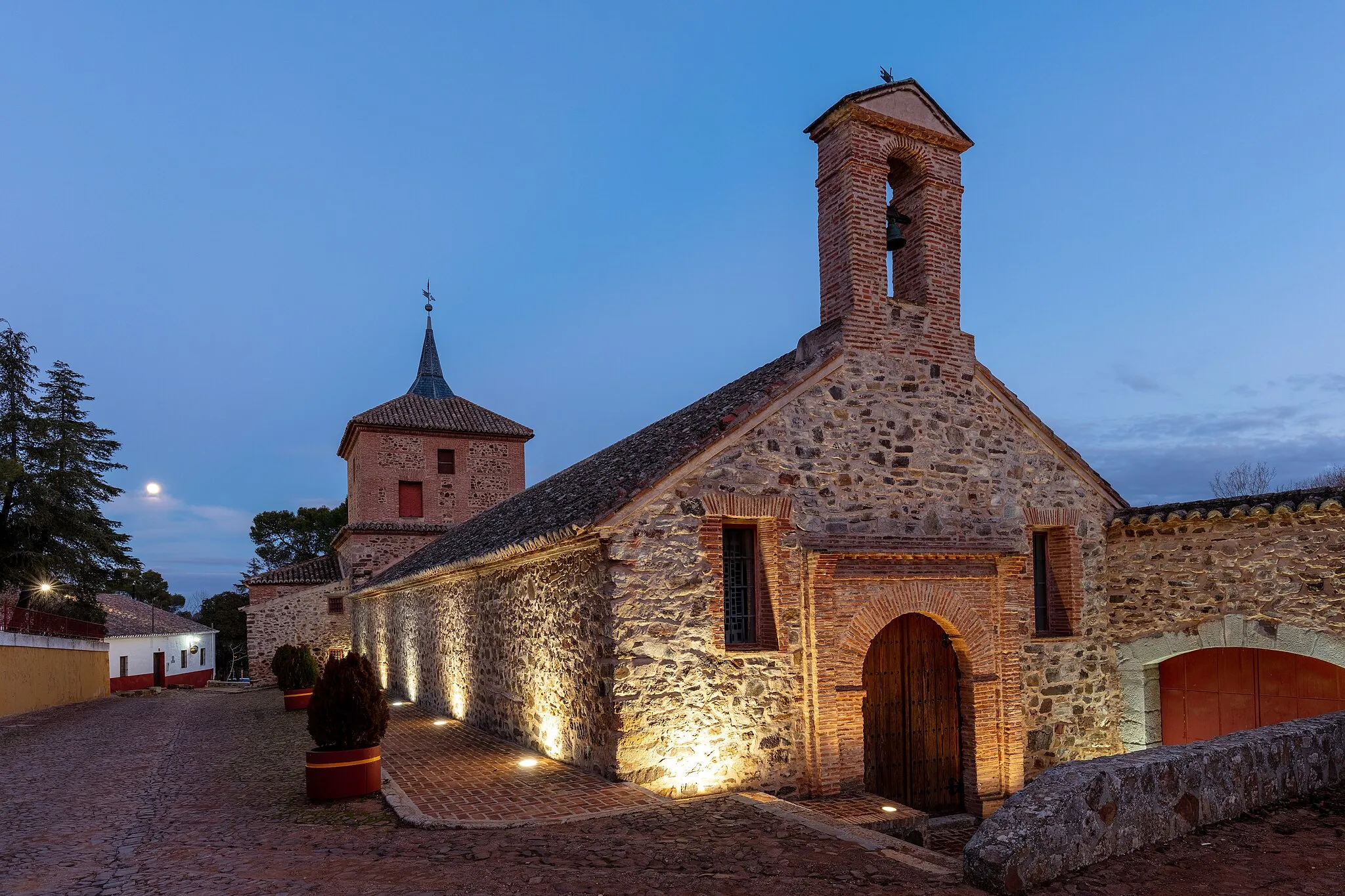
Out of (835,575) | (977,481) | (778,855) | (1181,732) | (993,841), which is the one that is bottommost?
(1181,732)

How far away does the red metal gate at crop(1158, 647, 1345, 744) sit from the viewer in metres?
9.62

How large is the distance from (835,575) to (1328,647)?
5683 millimetres

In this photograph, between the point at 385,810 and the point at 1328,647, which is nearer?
the point at 385,810

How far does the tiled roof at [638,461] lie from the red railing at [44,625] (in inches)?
411

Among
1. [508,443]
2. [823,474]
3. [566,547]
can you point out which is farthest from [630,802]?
[508,443]

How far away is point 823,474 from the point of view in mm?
9648

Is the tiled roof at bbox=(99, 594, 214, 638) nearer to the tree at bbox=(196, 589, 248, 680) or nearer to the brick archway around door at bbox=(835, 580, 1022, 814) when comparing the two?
the tree at bbox=(196, 589, 248, 680)

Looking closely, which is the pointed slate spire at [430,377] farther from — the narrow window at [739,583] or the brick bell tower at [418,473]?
the narrow window at [739,583]

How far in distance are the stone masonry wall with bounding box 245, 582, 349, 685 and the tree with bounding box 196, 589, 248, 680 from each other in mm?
24677

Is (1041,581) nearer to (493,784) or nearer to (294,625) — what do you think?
(493,784)

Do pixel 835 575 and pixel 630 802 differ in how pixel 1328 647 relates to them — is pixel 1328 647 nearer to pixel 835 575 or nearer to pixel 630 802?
pixel 835 575

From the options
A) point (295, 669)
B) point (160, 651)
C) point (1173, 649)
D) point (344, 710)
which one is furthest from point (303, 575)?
point (1173, 649)

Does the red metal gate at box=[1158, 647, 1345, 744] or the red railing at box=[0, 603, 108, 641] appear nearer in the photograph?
the red metal gate at box=[1158, 647, 1345, 744]

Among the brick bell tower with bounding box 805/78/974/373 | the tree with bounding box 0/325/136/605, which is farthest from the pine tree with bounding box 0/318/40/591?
the brick bell tower with bounding box 805/78/974/373
